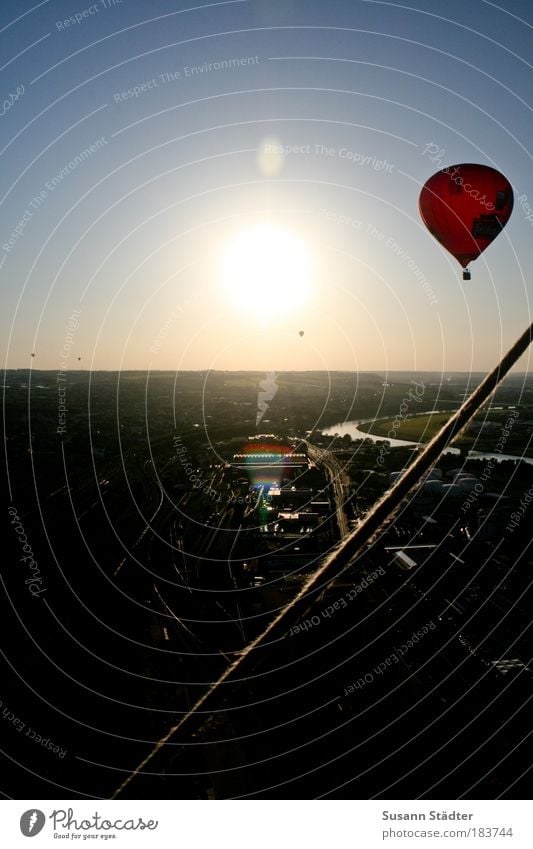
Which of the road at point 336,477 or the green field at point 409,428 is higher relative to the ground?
the green field at point 409,428

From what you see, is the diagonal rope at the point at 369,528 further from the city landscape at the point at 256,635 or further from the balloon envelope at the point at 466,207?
the balloon envelope at the point at 466,207

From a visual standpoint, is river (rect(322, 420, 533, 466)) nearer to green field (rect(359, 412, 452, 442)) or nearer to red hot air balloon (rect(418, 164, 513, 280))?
green field (rect(359, 412, 452, 442))

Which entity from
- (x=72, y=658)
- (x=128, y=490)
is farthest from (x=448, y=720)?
(x=128, y=490)

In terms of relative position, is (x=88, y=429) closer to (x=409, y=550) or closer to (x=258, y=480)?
(x=258, y=480)

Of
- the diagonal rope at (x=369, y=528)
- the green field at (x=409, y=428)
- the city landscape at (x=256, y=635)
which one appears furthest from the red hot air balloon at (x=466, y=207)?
the green field at (x=409, y=428)

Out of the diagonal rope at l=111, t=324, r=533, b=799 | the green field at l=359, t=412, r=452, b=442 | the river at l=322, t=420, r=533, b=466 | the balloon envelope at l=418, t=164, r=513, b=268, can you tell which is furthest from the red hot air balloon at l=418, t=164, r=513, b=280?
the green field at l=359, t=412, r=452, b=442

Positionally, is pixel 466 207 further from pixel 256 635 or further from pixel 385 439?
pixel 385 439
